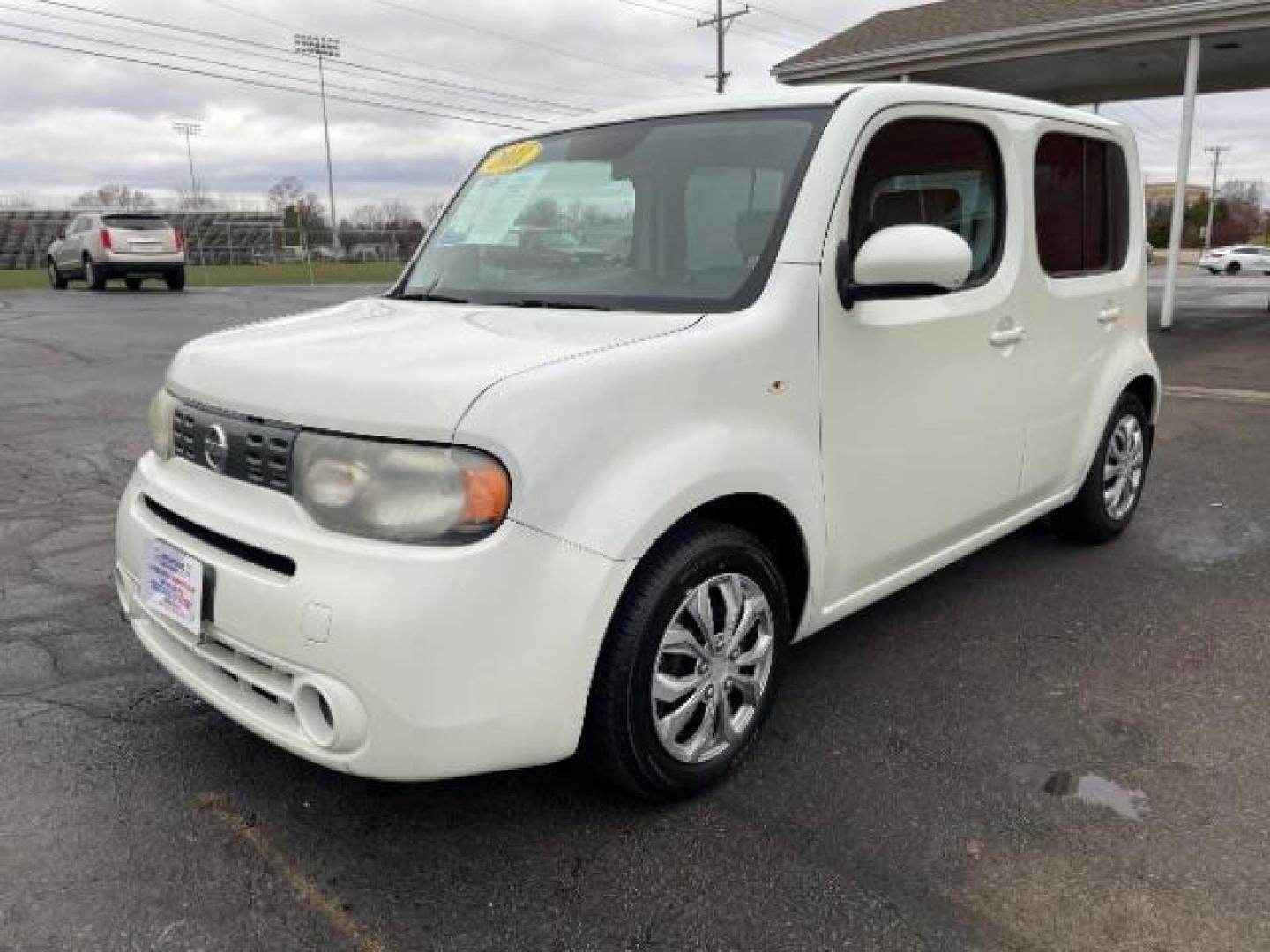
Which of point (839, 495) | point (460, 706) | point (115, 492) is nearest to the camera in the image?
point (460, 706)

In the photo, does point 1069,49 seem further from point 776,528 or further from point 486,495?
point 486,495

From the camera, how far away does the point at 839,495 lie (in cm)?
267

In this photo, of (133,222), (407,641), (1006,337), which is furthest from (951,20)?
(133,222)

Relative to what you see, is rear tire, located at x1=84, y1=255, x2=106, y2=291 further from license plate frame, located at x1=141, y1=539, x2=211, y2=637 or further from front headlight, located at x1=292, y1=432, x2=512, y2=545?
front headlight, located at x1=292, y1=432, x2=512, y2=545

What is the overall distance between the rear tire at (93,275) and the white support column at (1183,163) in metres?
20.3

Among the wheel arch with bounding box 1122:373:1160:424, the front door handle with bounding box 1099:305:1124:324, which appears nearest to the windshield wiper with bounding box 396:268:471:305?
the front door handle with bounding box 1099:305:1124:324

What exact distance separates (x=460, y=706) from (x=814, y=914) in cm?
85

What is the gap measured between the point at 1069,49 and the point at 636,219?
41.6ft

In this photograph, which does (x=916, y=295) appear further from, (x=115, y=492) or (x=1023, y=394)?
(x=115, y=492)

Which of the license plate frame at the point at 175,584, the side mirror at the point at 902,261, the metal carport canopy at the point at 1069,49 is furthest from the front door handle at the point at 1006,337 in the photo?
the metal carport canopy at the point at 1069,49

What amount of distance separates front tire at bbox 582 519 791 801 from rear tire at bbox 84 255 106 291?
22.5 meters

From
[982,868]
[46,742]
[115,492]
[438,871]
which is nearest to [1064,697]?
[982,868]

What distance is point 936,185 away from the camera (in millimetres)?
3057

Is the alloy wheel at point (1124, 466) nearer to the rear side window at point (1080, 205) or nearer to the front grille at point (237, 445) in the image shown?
the rear side window at point (1080, 205)
